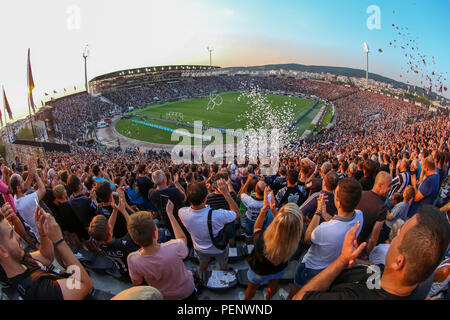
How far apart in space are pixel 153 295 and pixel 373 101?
2634 inches

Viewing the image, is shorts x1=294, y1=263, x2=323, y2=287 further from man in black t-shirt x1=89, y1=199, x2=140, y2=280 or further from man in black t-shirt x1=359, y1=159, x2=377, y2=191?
man in black t-shirt x1=359, y1=159, x2=377, y2=191

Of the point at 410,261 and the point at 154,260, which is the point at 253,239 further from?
the point at 410,261

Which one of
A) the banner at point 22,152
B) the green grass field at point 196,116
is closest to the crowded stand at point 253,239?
the banner at point 22,152

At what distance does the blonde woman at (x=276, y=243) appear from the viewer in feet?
8.84

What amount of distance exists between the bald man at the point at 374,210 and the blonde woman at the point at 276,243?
1.57m

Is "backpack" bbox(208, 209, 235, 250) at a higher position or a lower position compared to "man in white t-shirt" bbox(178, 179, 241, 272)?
Answer: lower

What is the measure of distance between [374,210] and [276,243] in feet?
6.38

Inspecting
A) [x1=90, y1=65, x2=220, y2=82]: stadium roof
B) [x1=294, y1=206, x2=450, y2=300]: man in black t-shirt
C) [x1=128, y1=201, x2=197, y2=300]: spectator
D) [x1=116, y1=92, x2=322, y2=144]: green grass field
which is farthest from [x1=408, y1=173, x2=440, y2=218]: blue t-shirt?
[x1=90, y1=65, x2=220, y2=82]: stadium roof

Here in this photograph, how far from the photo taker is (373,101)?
57.6 m

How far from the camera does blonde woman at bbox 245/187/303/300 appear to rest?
8.84 feet

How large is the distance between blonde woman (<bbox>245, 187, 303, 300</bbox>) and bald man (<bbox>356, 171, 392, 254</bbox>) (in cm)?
157

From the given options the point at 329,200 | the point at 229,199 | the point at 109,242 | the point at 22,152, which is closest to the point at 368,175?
the point at 329,200

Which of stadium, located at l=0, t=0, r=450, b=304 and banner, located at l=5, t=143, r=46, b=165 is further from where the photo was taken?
banner, located at l=5, t=143, r=46, b=165

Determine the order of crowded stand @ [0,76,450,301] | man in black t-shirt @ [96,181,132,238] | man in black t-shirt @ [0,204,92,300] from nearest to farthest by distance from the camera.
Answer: crowded stand @ [0,76,450,301] < man in black t-shirt @ [0,204,92,300] < man in black t-shirt @ [96,181,132,238]
